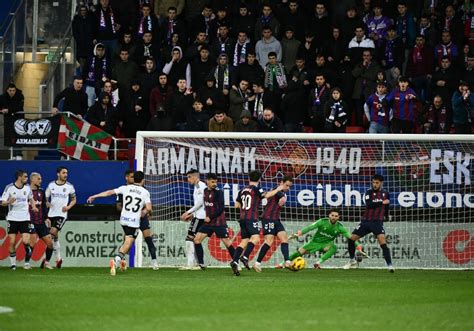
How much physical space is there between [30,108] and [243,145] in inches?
243

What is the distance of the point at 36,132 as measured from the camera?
23.7 meters

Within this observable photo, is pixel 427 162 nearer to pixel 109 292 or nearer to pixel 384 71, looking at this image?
pixel 384 71

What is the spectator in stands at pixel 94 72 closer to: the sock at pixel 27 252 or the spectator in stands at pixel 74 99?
the spectator in stands at pixel 74 99

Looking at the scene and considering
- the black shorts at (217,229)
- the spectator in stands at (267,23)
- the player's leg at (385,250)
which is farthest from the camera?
the spectator in stands at (267,23)

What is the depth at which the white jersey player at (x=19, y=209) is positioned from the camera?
22234 millimetres

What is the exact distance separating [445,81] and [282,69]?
3408mm

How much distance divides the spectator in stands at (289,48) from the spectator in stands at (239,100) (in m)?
1.37

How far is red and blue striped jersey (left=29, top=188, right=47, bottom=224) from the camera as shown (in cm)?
2245

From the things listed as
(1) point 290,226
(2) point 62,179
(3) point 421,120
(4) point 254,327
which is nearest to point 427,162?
(3) point 421,120

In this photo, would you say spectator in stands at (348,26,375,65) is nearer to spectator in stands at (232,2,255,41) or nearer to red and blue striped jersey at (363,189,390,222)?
spectator in stands at (232,2,255,41)

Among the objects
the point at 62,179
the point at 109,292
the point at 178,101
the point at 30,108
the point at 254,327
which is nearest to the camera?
the point at 254,327

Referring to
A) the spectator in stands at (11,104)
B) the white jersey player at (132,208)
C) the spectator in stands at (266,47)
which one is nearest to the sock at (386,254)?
the white jersey player at (132,208)

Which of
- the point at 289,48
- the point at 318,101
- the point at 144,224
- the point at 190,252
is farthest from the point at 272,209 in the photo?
the point at 289,48

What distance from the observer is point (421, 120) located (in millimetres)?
23766
